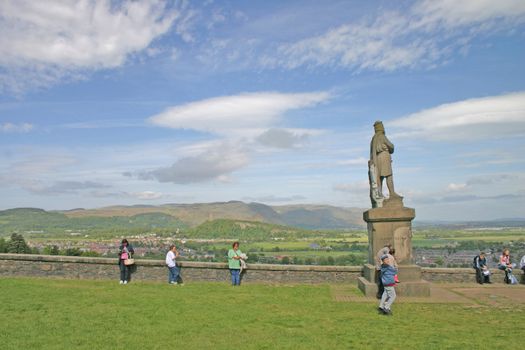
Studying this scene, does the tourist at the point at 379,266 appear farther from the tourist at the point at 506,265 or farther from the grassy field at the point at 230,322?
the tourist at the point at 506,265

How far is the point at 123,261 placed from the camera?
1697 centimetres

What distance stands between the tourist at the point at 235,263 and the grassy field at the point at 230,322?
2327 mm

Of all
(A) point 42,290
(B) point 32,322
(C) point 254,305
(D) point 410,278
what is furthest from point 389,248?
(A) point 42,290

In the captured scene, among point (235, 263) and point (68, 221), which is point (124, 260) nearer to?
point (235, 263)

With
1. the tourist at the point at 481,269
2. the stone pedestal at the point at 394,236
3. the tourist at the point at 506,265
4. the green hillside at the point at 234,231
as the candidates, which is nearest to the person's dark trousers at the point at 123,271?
the stone pedestal at the point at 394,236

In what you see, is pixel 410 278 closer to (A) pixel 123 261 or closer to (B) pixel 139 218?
(A) pixel 123 261

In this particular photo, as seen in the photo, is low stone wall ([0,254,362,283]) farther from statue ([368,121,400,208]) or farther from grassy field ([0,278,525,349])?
statue ([368,121,400,208])

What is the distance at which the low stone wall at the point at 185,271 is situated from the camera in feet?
57.3

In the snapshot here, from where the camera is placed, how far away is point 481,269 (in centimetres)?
1717

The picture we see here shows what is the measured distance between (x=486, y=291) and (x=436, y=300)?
10.6ft

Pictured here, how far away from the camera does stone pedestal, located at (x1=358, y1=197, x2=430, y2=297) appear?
13.8 m

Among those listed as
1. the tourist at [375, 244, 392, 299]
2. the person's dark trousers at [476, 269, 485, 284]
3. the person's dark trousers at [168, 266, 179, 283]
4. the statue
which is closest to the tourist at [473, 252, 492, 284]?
the person's dark trousers at [476, 269, 485, 284]

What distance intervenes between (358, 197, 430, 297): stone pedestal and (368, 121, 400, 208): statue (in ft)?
1.26

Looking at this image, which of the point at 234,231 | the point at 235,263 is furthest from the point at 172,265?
the point at 234,231
